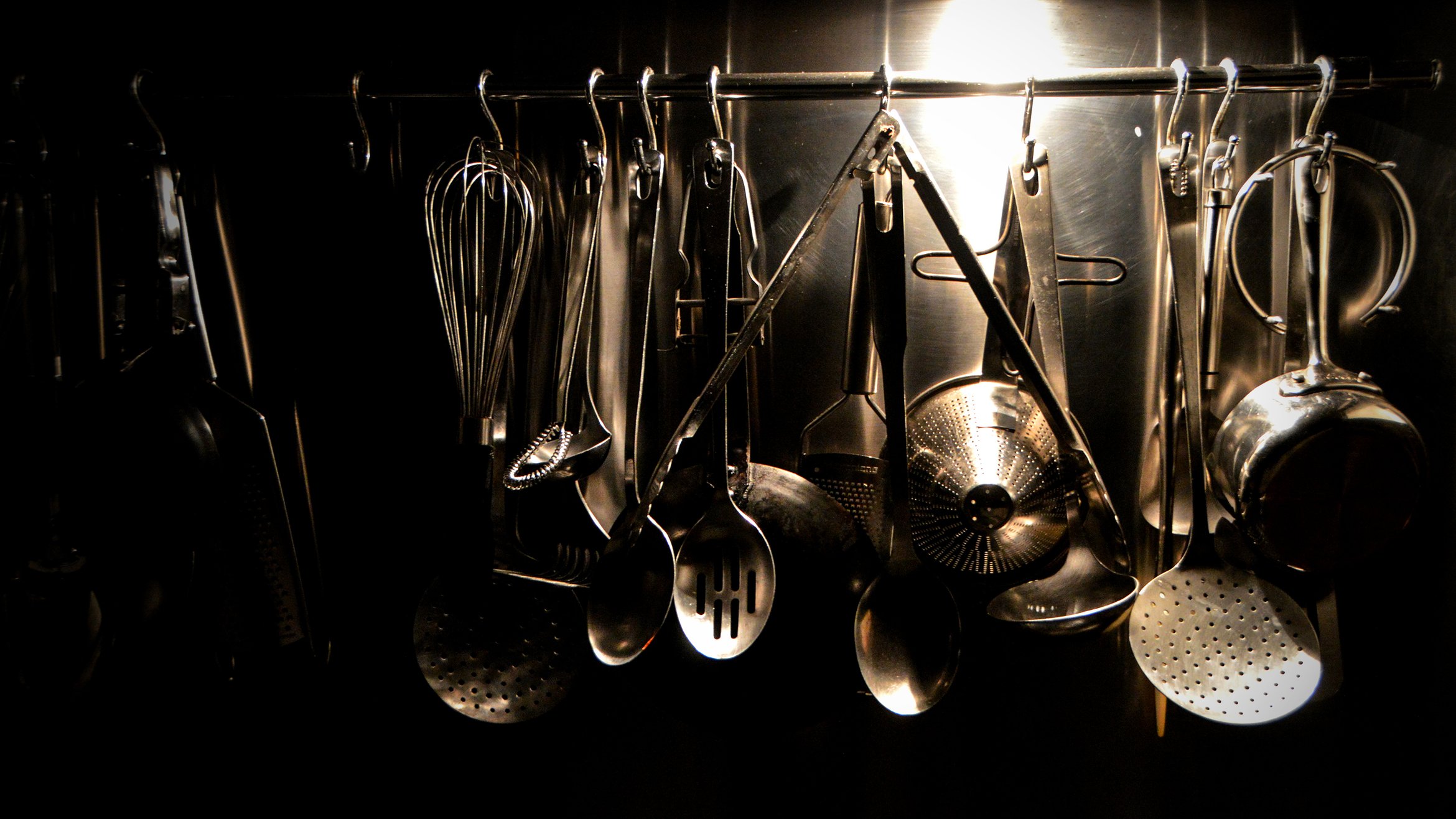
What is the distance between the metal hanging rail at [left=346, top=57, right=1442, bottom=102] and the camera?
59cm

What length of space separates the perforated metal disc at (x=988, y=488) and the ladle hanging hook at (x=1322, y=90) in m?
0.27

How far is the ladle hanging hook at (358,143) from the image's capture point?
2.11ft

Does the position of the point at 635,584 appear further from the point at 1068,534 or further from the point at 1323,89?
the point at 1323,89

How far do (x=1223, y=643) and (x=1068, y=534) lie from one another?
0.14 m

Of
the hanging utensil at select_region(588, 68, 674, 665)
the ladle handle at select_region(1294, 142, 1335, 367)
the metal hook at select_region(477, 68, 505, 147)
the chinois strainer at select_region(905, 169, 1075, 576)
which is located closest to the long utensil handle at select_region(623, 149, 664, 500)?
the hanging utensil at select_region(588, 68, 674, 665)

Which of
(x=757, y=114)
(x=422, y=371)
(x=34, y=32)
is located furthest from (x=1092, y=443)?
(x=34, y=32)

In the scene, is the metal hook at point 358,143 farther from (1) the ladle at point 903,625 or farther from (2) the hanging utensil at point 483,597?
(1) the ladle at point 903,625

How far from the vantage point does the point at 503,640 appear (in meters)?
0.68

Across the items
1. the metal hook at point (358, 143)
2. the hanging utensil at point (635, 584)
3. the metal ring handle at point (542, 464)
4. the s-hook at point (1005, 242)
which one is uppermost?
the metal hook at point (358, 143)

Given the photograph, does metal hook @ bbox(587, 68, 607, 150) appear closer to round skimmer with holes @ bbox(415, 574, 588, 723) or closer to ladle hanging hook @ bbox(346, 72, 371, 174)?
ladle hanging hook @ bbox(346, 72, 371, 174)

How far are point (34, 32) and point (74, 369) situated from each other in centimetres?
29

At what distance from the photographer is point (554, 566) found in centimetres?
68

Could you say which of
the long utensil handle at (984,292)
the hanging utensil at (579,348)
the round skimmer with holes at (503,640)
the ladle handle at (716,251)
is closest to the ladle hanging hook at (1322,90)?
the long utensil handle at (984,292)

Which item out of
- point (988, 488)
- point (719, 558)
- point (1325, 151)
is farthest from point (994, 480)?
point (1325, 151)
